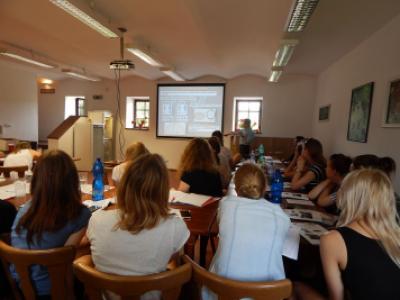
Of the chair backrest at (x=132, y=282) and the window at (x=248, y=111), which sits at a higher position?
the window at (x=248, y=111)

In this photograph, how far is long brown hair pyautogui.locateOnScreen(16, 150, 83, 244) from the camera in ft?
4.37

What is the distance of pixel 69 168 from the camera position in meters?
1.45

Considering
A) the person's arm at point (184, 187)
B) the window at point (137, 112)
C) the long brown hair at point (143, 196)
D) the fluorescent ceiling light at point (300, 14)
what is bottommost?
the person's arm at point (184, 187)

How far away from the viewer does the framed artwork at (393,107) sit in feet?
9.24

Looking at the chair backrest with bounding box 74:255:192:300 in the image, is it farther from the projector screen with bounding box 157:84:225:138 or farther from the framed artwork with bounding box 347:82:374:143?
the projector screen with bounding box 157:84:225:138

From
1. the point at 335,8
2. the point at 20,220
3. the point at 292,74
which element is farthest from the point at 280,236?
the point at 292,74

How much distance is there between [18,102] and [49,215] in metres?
6.82

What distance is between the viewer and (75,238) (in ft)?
4.54

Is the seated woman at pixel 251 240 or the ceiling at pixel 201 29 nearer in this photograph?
the seated woman at pixel 251 240

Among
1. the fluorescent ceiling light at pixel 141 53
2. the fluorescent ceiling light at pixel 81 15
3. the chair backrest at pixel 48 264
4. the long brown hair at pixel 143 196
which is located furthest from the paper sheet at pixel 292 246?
the fluorescent ceiling light at pixel 141 53

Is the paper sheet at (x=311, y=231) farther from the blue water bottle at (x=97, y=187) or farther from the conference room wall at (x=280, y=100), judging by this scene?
the conference room wall at (x=280, y=100)

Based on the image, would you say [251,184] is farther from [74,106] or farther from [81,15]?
[74,106]

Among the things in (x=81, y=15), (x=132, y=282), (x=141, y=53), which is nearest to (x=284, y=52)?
(x=141, y=53)

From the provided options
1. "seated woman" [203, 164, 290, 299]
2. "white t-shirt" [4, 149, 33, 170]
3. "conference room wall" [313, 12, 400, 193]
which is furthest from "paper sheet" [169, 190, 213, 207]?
"white t-shirt" [4, 149, 33, 170]
